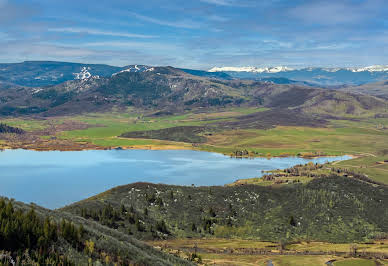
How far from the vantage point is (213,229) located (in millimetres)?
101188

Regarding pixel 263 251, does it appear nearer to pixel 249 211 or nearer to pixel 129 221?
pixel 249 211

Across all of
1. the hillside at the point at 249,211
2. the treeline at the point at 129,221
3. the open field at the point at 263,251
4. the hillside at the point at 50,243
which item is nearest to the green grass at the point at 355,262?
the open field at the point at 263,251

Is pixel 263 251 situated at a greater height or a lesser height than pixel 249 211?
lesser

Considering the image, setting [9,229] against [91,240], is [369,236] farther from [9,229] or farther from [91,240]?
[9,229]

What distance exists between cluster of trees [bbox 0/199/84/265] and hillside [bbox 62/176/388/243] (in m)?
55.1

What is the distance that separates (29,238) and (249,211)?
9039 cm

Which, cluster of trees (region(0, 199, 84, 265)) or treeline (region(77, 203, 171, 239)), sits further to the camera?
treeline (region(77, 203, 171, 239))

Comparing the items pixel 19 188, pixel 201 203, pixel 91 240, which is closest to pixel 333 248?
pixel 201 203

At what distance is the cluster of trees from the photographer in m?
29.6

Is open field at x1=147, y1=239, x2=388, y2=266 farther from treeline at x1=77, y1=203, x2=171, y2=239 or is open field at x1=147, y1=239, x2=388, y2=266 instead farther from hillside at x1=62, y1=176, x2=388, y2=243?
hillside at x1=62, y1=176, x2=388, y2=243

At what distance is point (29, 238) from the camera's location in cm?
3095

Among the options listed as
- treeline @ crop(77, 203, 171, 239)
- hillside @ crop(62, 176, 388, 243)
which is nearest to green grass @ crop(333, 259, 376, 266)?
hillside @ crop(62, 176, 388, 243)

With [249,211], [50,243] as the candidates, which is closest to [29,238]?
[50,243]

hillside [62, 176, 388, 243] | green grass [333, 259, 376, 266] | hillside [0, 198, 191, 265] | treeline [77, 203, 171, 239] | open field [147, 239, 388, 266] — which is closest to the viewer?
hillside [0, 198, 191, 265]
